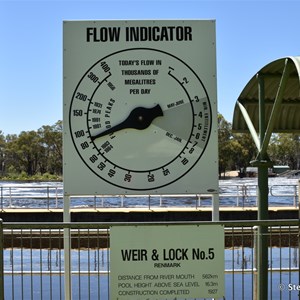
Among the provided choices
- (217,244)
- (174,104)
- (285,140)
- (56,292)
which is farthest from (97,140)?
(285,140)

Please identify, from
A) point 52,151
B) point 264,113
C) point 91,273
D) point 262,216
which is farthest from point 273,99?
point 52,151

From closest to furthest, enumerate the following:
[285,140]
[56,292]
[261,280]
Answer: [261,280] → [56,292] → [285,140]

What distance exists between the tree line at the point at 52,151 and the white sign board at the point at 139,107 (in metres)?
101

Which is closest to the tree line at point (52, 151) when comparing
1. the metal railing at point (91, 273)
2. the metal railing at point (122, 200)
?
the metal railing at point (122, 200)

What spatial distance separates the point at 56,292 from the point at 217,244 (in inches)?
158

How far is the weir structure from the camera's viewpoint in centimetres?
740

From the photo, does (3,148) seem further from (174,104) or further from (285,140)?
(174,104)

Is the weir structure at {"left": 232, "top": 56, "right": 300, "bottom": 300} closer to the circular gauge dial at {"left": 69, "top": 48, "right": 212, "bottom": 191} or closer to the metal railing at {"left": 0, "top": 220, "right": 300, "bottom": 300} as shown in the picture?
the metal railing at {"left": 0, "top": 220, "right": 300, "bottom": 300}

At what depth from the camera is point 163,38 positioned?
6988mm

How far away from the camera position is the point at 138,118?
697 centimetres

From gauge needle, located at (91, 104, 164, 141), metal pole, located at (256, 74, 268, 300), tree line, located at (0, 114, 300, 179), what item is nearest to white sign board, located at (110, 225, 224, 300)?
metal pole, located at (256, 74, 268, 300)

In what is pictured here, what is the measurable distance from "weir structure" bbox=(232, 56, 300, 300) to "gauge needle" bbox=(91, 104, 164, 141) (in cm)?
160

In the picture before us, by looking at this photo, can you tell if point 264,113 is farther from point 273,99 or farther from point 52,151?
point 52,151

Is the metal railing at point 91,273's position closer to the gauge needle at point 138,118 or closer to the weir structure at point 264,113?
the weir structure at point 264,113
